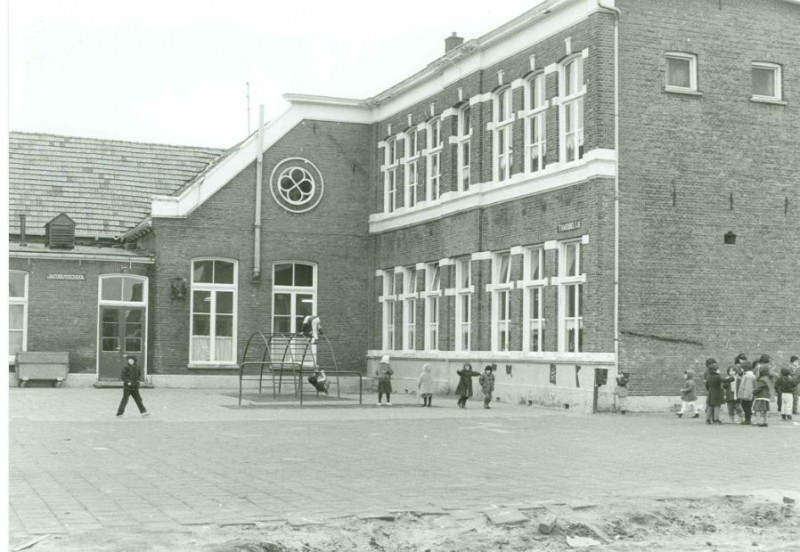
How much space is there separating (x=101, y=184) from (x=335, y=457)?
2636 cm

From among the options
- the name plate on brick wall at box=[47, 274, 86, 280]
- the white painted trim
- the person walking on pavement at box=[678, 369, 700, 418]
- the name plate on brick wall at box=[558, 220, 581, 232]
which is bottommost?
the person walking on pavement at box=[678, 369, 700, 418]

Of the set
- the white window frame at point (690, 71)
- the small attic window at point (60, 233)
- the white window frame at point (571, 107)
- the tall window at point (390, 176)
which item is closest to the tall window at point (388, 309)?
the tall window at point (390, 176)

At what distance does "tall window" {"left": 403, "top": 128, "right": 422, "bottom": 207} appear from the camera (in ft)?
116

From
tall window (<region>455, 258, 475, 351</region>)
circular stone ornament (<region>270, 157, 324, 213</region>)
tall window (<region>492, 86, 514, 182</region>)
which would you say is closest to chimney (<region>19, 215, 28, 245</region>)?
circular stone ornament (<region>270, 157, 324, 213</region>)

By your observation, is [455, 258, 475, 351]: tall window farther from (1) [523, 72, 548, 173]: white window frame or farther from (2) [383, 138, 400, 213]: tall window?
(2) [383, 138, 400, 213]: tall window

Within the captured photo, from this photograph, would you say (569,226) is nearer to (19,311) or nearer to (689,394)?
(689,394)

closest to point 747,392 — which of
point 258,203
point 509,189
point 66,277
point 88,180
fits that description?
point 509,189

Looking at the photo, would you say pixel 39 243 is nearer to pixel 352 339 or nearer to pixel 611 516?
pixel 352 339

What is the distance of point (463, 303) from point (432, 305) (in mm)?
2109

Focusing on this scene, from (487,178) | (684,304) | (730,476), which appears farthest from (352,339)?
(730,476)

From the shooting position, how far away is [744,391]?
22.6 metres

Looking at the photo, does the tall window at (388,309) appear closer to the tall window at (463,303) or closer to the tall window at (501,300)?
the tall window at (463,303)

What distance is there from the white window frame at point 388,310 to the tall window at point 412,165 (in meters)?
2.73

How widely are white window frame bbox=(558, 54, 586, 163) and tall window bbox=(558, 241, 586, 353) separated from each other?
2203 millimetres
